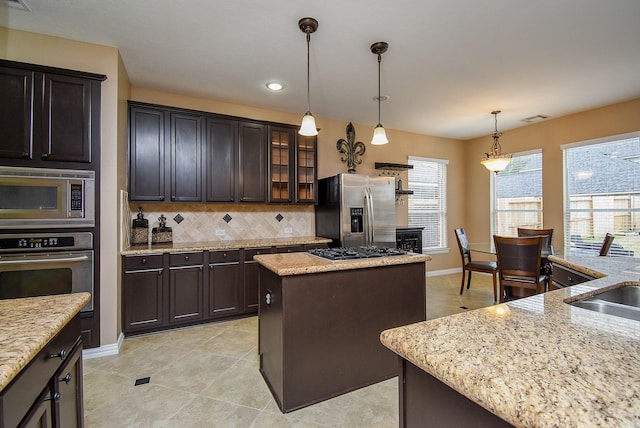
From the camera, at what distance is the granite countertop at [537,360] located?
561mm

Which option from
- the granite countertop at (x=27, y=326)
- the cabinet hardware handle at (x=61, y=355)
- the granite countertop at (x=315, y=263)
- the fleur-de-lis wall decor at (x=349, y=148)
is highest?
the fleur-de-lis wall decor at (x=349, y=148)

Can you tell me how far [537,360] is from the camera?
2.41ft

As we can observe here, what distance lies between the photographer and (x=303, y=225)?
183 inches

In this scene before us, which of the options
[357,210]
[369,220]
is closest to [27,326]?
[357,210]

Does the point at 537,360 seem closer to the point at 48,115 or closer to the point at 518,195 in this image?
the point at 48,115

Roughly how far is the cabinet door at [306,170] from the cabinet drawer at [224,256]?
3.90 ft

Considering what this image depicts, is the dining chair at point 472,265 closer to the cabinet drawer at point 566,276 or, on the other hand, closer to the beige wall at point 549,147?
the beige wall at point 549,147

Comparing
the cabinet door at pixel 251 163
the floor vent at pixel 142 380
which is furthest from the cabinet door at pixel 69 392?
the cabinet door at pixel 251 163

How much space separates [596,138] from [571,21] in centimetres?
277

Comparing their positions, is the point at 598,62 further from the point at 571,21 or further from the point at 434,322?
the point at 434,322

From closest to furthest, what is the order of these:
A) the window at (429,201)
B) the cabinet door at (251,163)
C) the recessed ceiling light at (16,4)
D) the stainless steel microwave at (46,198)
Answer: the recessed ceiling light at (16,4) → the stainless steel microwave at (46,198) → the cabinet door at (251,163) → the window at (429,201)

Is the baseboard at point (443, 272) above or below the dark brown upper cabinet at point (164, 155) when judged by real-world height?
below

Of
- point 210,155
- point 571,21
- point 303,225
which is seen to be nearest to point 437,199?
point 303,225

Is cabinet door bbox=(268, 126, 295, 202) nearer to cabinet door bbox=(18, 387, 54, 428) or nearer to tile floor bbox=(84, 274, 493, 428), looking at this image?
tile floor bbox=(84, 274, 493, 428)
